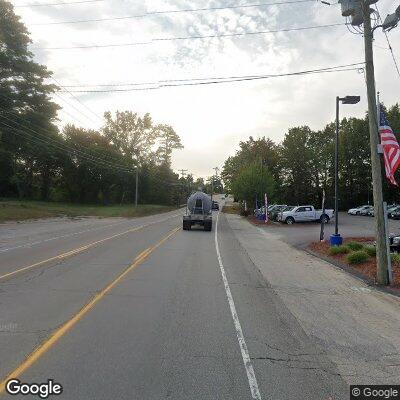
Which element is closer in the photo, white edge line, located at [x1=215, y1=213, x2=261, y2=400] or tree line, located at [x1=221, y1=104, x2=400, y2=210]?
white edge line, located at [x1=215, y1=213, x2=261, y2=400]

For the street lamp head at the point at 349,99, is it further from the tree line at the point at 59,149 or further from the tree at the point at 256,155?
the tree at the point at 256,155

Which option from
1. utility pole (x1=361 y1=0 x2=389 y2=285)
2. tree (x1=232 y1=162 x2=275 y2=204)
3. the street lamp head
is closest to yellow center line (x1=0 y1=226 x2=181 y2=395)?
utility pole (x1=361 y1=0 x2=389 y2=285)

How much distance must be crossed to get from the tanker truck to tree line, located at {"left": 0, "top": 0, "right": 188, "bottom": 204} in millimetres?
27010

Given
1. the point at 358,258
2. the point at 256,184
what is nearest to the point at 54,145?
the point at 256,184

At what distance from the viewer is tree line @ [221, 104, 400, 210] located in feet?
256

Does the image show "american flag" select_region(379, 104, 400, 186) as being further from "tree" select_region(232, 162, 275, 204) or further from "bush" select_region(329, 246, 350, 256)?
"tree" select_region(232, 162, 275, 204)

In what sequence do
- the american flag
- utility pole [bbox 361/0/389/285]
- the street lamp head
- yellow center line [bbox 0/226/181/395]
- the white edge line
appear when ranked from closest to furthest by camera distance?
the white edge line, yellow center line [bbox 0/226/181/395], utility pole [bbox 361/0/389/285], the american flag, the street lamp head

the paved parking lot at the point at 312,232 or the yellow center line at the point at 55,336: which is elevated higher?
the paved parking lot at the point at 312,232

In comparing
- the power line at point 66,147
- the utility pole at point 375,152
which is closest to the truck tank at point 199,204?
the utility pole at point 375,152

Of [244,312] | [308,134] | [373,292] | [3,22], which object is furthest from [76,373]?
[308,134]

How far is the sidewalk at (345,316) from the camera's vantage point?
5984 millimetres

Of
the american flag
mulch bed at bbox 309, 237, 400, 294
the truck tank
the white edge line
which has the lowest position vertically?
the white edge line

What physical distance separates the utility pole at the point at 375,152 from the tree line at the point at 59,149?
45.5 metres

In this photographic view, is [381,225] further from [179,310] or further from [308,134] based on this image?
[308,134]
